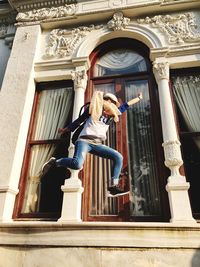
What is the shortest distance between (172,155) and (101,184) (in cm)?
146

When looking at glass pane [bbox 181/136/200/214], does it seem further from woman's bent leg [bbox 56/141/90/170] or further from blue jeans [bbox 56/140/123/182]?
woman's bent leg [bbox 56/141/90/170]

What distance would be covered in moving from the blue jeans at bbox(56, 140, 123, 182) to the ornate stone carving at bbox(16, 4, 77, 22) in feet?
15.5

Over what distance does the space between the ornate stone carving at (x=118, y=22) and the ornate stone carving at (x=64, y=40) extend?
0.35 meters

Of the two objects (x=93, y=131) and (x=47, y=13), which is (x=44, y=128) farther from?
(x=47, y=13)

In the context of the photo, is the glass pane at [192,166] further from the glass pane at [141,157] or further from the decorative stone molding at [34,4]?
the decorative stone molding at [34,4]

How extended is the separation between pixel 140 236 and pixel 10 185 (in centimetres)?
260

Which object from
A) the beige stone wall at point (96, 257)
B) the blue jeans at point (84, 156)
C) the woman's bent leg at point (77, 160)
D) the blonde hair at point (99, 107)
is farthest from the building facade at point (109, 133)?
the blonde hair at point (99, 107)

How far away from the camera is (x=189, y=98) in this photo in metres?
5.84

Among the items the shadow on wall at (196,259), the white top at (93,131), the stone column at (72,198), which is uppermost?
the white top at (93,131)

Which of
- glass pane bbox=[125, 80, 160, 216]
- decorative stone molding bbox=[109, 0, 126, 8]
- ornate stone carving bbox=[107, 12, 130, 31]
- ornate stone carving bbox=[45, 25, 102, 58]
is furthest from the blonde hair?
decorative stone molding bbox=[109, 0, 126, 8]

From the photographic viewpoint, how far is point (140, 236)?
4.16 m

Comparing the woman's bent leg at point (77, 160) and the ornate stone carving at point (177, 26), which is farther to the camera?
the ornate stone carving at point (177, 26)

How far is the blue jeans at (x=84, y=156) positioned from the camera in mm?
3826

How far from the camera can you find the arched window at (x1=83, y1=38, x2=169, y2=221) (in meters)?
4.90
